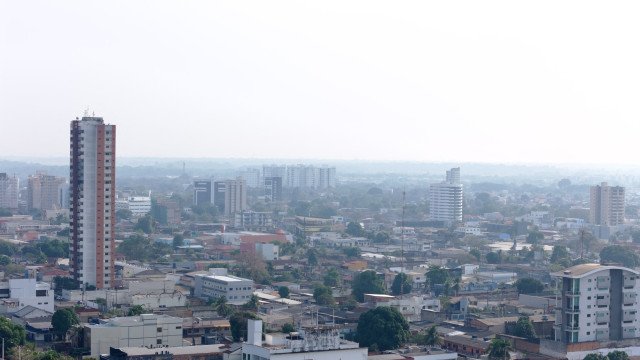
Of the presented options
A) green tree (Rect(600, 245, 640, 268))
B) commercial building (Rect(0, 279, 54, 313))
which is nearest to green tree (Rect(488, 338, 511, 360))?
commercial building (Rect(0, 279, 54, 313))

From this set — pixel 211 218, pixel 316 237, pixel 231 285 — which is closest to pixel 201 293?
pixel 231 285

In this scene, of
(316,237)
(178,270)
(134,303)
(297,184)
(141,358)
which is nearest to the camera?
(141,358)

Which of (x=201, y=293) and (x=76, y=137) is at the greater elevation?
(x=76, y=137)

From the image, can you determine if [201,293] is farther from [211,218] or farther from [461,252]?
[211,218]

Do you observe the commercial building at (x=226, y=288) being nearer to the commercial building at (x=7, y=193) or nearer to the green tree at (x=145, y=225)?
the green tree at (x=145, y=225)

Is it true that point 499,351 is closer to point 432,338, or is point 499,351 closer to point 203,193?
point 432,338

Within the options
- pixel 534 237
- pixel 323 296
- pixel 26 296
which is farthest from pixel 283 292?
pixel 534 237

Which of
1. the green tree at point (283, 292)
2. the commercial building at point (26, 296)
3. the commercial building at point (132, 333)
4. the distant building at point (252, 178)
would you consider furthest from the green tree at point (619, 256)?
the distant building at point (252, 178)
